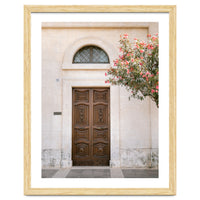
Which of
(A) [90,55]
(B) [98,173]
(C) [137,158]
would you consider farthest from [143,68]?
(B) [98,173]

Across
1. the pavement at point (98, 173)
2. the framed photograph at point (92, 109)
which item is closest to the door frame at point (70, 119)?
the framed photograph at point (92, 109)

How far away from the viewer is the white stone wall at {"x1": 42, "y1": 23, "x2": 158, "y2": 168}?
255 inches

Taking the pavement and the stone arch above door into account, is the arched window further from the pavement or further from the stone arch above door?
the pavement

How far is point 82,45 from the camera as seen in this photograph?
6.69 meters

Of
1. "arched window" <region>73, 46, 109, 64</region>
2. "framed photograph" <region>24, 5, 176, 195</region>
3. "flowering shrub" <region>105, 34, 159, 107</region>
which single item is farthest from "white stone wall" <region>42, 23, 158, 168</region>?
"flowering shrub" <region>105, 34, 159, 107</region>

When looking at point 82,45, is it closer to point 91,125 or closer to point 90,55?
point 90,55

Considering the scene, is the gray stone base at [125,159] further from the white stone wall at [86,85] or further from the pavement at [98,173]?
the pavement at [98,173]

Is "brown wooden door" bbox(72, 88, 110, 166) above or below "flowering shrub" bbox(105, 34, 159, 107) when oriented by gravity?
below

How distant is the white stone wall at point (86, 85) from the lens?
255 inches

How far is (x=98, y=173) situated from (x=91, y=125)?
4.72 ft

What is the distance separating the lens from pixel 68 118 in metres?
6.59

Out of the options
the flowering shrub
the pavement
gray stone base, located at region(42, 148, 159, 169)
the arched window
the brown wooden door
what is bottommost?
the pavement

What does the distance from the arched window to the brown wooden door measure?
901 millimetres
